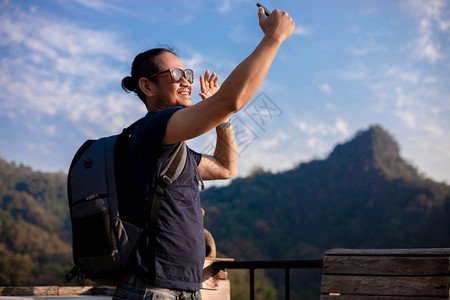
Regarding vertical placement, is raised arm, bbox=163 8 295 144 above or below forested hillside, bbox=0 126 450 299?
below

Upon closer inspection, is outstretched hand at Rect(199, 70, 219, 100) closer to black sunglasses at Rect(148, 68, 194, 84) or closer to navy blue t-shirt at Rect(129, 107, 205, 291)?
black sunglasses at Rect(148, 68, 194, 84)

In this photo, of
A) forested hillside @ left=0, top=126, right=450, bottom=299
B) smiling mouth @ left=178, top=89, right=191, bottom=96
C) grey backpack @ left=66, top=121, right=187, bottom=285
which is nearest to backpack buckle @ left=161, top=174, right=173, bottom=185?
grey backpack @ left=66, top=121, right=187, bottom=285

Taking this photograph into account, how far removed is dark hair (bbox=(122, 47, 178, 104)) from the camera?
5.62ft

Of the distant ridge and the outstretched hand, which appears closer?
the outstretched hand

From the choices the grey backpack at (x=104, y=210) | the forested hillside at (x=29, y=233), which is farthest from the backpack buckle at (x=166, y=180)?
the forested hillside at (x=29, y=233)

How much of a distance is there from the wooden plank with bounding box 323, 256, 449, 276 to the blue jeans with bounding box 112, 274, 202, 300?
92cm

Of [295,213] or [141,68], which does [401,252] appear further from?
[295,213]

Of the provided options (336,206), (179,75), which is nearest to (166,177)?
(179,75)

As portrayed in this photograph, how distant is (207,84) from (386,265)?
977 mm

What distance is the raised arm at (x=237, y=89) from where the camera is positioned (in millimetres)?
1257

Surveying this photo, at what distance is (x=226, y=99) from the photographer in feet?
4.13

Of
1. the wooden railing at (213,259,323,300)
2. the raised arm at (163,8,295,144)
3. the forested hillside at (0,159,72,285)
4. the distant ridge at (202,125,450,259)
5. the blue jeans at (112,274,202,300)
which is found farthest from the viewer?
the distant ridge at (202,125,450,259)

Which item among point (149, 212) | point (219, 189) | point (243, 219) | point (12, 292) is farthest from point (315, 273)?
point (149, 212)

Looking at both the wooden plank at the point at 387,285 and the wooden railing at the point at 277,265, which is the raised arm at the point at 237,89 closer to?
the wooden plank at the point at 387,285
